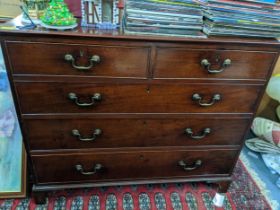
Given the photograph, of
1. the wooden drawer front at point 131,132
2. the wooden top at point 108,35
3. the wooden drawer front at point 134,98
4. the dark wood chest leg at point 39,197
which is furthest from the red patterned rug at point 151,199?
the wooden top at point 108,35

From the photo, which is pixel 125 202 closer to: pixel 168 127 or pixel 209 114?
pixel 168 127

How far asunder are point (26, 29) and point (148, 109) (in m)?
0.55

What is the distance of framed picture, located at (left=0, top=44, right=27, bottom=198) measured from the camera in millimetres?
1191

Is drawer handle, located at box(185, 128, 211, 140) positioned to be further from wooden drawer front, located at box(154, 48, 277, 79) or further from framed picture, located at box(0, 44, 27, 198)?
framed picture, located at box(0, 44, 27, 198)

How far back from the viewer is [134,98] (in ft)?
3.06

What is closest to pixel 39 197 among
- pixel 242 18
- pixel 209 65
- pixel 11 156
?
pixel 11 156

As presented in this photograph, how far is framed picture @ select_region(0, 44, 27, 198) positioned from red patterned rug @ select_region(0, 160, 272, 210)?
0.22ft

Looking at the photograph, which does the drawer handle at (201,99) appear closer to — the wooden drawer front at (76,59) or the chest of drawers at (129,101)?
the chest of drawers at (129,101)

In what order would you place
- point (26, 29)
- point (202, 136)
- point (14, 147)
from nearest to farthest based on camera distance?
point (26, 29)
point (202, 136)
point (14, 147)

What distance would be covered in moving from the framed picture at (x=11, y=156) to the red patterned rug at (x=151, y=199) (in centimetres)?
7

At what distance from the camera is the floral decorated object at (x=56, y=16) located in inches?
31.0

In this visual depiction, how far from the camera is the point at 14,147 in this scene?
1208 millimetres

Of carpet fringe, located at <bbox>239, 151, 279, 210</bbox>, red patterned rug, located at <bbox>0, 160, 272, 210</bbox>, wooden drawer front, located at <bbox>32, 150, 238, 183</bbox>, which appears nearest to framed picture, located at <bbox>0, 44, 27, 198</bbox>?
red patterned rug, located at <bbox>0, 160, 272, 210</bbox>

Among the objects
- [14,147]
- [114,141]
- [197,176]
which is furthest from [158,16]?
[14,147]
